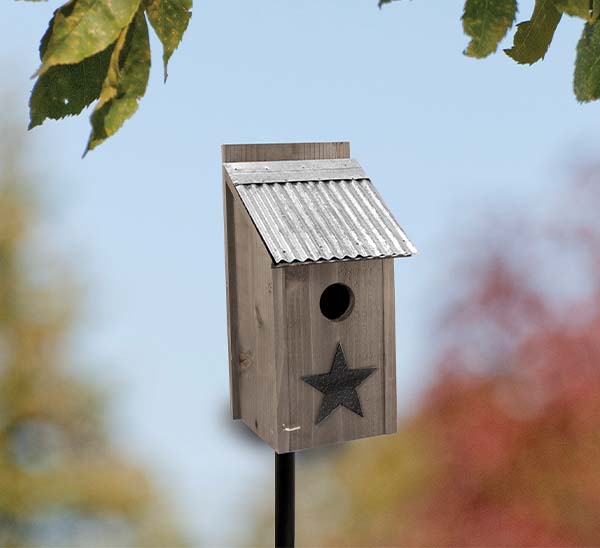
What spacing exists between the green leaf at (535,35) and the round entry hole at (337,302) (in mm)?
734

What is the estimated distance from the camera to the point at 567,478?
3.21m

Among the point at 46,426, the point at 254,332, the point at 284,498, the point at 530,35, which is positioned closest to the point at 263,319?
the point at 254,332

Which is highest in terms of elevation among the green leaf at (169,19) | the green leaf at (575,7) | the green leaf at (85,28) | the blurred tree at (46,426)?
the green leaf at (575,7)

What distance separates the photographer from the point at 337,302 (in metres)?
1.58

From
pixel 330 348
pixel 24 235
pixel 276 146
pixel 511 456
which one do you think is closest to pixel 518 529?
pixel 511 456

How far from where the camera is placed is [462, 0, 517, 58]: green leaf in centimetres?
81

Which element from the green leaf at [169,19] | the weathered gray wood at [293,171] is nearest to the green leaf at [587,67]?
the green leaf at [169,19]

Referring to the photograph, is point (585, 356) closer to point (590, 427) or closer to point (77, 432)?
point (590, 427)

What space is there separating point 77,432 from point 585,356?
8.43 ft

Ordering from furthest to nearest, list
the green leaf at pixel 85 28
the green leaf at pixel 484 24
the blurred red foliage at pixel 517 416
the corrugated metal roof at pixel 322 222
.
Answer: the blurred red foliage at pixel 517 416 < the corrugated metal roof at pixel 322 222 < the green leaf at pixel 484 24 < the green leaf at pixel 85 28

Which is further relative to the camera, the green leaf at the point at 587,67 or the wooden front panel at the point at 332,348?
the wooden front panel at the point at 332,348

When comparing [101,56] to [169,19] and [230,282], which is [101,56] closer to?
[169,19]

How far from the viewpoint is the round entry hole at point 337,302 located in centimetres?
151

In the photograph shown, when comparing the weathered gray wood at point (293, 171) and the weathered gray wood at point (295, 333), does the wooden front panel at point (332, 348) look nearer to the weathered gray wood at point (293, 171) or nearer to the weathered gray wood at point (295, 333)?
the weathered gray wood at point (295, 333)
